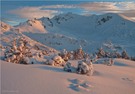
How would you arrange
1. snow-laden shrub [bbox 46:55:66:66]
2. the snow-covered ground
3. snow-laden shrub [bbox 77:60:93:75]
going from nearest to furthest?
the snow-covered ground
snow-laden shrub [bbox 77:60:93:75]
snow-laden shrub [bbox 46:55:66:66]

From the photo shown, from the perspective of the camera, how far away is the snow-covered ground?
9172 mm

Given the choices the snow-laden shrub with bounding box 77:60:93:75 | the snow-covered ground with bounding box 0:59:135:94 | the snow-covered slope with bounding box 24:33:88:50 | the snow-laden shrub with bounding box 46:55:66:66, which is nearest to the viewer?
the snow-covered ground with bounding box 0:59:135:94

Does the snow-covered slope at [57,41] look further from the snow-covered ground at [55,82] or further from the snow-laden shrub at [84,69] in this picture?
the snow-covered ground at [55,82]

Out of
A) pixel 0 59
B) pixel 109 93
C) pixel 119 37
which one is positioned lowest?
pixel 109 93

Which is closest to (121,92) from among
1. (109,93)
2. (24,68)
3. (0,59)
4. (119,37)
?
(109,93)

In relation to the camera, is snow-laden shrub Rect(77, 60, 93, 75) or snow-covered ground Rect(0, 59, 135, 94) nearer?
snow-covered ground Rect(0, 59, 135, 94)

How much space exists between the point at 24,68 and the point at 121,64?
634 centimetres

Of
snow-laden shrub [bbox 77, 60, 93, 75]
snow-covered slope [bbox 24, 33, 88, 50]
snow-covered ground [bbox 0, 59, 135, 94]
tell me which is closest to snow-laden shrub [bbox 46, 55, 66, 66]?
snow-covered ground [bbox 0, 59, 135, 94]

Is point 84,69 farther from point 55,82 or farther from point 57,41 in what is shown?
point 57,41

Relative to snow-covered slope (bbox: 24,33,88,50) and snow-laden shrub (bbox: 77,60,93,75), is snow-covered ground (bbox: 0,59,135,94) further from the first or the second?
snow-covered slope (bbox: 24,33,88,50)

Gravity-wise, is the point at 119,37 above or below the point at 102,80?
above

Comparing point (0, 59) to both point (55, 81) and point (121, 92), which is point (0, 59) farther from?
point (121, 92)

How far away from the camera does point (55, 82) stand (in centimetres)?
993

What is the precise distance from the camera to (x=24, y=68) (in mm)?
11266
